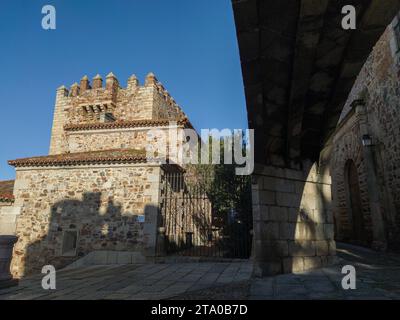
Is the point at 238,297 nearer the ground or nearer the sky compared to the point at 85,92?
nearer the ground

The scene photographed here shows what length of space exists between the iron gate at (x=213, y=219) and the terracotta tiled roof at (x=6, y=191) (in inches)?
234

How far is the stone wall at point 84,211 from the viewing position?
941cm

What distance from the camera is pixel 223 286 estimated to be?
4852 mm

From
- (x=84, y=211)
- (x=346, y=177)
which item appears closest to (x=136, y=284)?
(x=84, y=211)

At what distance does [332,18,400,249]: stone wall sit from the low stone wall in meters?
4.25

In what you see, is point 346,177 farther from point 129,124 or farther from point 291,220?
point 129,124

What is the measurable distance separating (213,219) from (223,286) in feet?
20.1

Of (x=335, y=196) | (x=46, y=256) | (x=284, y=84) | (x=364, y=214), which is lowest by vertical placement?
(x=46, y=256)

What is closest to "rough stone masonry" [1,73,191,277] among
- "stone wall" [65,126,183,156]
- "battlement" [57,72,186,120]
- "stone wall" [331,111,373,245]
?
"stone wall" [65,126,183,156]
